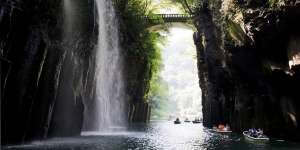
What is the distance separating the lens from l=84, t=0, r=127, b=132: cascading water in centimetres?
4191

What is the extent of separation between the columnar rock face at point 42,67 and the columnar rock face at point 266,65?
1217 cm

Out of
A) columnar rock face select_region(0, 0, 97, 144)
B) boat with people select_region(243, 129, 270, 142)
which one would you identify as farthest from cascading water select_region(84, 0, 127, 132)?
boat with people select_region(243, 129, 270, 142)

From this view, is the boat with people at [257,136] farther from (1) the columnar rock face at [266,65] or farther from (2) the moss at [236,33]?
(2) the moss at [236,33]

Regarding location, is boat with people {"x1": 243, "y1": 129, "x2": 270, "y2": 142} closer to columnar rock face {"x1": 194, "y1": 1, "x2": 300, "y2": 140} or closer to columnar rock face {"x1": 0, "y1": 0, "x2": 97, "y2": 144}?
columnar rock face {"x1": 194, "y1": 1, "x2": 300, "y2": 140}

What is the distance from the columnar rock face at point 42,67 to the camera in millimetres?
24047

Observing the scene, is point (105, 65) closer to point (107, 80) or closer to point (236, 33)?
point (107, 80)

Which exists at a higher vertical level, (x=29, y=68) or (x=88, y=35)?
(x=88, y=35)

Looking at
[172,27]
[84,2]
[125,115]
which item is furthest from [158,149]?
[172,27]

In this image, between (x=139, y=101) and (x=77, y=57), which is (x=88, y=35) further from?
(x=139, y=101)

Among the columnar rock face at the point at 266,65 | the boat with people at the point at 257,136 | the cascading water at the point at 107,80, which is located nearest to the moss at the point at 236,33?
the columnar rock face at the point at 266,65

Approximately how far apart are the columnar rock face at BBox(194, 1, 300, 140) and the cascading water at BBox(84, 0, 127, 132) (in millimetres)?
12264

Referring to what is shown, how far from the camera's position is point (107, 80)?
161 feet

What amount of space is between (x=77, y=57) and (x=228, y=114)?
74.9ft

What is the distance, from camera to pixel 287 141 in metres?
29.5
